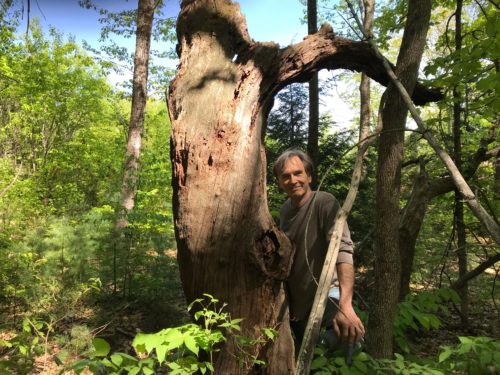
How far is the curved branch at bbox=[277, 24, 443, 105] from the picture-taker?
240 centimetres

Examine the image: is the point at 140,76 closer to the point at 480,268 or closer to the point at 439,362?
the point at 480,268

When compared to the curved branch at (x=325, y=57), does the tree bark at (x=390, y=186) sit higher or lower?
lower

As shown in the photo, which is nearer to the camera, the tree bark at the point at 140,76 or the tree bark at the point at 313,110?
the tree bark at the point at 313,110

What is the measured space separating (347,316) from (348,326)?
0.07 metres

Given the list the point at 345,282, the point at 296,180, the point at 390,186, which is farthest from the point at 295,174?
the point at 345,282

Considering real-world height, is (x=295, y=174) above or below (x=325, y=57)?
below

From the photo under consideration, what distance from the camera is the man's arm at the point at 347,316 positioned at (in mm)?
2186

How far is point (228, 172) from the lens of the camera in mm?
2023

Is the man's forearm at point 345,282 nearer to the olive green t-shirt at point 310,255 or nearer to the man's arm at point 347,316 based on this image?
the man's arm at point 347,316

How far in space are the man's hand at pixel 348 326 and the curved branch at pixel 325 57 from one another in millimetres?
1556

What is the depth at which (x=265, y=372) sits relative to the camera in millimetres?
2152

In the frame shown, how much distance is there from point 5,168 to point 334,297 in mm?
15430

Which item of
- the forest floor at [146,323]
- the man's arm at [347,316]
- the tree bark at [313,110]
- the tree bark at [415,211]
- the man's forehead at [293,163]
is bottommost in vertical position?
the forest floor at [146,323]

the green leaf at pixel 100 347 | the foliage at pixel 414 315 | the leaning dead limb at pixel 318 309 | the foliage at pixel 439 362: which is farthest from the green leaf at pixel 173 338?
the foliage at pixel 414 315
